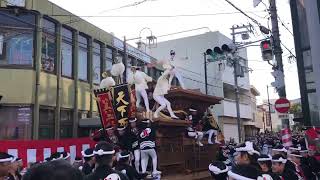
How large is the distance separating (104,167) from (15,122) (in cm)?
1437

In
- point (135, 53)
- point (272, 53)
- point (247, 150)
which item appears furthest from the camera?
point (135, 53)

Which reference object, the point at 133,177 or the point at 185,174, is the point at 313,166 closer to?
the point at 185,174

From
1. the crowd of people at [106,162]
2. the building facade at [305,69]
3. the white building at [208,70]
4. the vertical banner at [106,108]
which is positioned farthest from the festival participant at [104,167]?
the white building at [208,70]

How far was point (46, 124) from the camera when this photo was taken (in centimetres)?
1900

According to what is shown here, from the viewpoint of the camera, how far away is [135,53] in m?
27.2

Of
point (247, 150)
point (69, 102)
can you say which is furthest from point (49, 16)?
point (247, 150)

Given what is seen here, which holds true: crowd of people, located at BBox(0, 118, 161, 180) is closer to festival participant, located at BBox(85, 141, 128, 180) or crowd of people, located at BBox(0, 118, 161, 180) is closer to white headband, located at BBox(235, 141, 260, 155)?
festival participant, located at BBox(85, 141, 128, 180)

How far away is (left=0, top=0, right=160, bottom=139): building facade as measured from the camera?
17.8 meters

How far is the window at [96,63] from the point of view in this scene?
23403mm

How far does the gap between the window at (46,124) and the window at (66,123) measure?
76 cm

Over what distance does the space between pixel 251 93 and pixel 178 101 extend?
38.2 metres

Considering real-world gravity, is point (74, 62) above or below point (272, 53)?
above

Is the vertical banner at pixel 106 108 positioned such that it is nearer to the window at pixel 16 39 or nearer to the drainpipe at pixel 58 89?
the window at pixel 16 39

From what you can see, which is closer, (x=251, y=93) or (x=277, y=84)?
(x=277, y=84)
